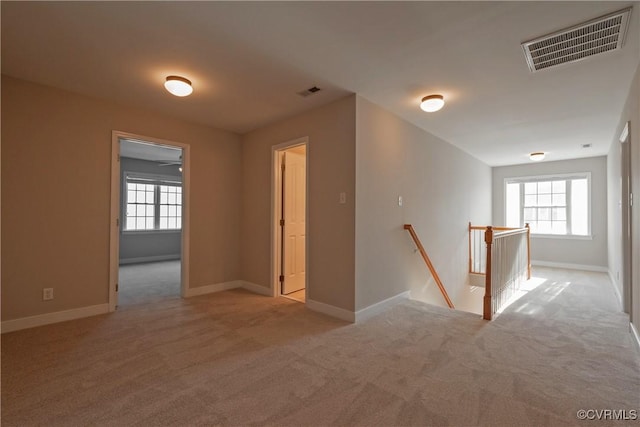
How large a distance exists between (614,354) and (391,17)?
327 cm

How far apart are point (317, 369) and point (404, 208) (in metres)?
2.58

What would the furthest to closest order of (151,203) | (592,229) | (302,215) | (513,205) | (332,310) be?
(151,203) < (513,205) < (592,229) < (302,215) < (332,310)

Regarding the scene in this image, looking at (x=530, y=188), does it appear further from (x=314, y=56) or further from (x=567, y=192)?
(x=314, y=56)

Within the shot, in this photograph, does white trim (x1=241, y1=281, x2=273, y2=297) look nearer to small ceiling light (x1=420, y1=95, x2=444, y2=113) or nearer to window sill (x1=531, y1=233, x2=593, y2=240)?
small ceiling light (x1=420, y1=95, x2=444, y2=113)

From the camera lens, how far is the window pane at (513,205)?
298 inches

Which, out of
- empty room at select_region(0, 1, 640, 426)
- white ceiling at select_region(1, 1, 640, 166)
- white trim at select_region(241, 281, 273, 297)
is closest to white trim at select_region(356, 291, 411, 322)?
empty room at select_region(0, 1, 640, 426)

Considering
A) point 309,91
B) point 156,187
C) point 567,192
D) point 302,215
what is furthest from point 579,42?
point 156,187

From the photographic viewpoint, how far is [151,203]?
7738 mm

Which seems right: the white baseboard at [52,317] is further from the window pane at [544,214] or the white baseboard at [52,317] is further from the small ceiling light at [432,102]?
the window pane at [544,214]

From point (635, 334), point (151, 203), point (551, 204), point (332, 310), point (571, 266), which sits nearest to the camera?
point (635, 334)

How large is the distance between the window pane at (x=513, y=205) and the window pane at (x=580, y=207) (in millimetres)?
1093

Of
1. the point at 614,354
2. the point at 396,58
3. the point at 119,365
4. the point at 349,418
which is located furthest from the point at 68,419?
the point at 614,354

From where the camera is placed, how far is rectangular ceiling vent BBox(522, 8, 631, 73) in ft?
6.64

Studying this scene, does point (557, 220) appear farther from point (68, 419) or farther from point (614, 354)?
point (68, 419)
